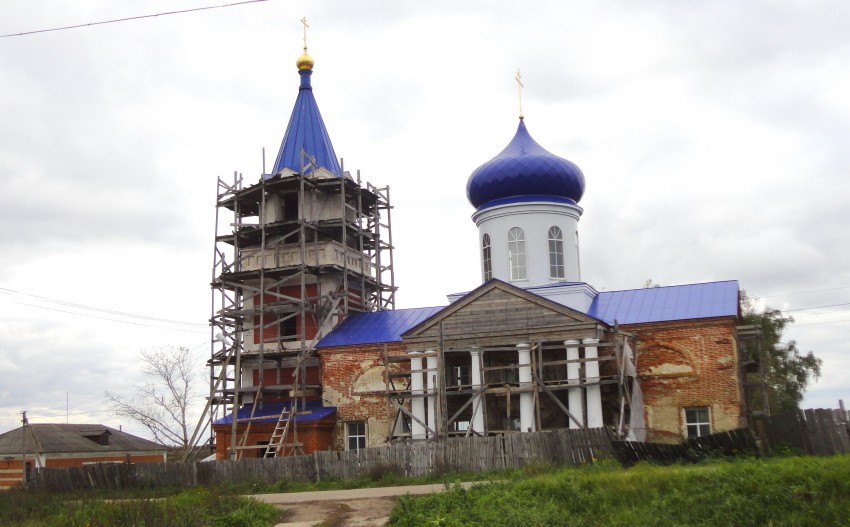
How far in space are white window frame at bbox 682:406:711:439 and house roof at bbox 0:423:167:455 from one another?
25626mm

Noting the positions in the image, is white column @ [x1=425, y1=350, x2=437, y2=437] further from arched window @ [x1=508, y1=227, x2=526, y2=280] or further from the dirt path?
the dirt path

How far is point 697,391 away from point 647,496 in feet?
32.0

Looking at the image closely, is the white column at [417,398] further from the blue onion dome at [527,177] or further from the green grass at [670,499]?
the green grass at [670,499]

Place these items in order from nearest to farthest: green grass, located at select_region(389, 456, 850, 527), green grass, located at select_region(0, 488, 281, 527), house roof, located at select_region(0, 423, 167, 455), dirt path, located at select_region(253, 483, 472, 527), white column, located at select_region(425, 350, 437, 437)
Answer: green grass, located at select_region(389, 456, 850, 527)
green grass, located at select_region(0, 488, 281, 527)
dirt path, located at select_region(253, 483, 472, 527)
white column, located at select_region(425, 350, 437, 437)
house roof, located at select_region(0, 423, 167, 455)

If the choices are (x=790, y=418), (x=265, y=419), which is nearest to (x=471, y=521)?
(x=790, y=418)

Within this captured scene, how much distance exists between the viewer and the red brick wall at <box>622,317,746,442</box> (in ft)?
72.5

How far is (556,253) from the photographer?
2636cm

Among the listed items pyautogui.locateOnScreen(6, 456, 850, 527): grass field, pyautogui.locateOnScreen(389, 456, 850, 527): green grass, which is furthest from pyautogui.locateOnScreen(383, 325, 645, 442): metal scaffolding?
pyautogui.locateOnScreen(389, 456, 850, 527): green grass

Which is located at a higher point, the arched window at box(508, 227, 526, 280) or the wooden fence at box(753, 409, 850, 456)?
the arched window at box(508, 227, 526, 280)

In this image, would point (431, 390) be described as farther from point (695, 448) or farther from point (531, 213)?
point (695, 448)

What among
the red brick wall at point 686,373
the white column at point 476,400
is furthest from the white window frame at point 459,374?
the red brick wall at point 686,373

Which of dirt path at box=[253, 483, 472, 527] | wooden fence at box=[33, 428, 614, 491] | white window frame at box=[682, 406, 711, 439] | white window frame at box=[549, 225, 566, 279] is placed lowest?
dirt path at box=[253, 483, 472, 527]

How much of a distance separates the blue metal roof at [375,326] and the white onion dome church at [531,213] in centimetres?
280

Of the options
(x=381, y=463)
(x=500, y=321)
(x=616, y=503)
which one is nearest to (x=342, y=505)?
(x=381, y=463)
